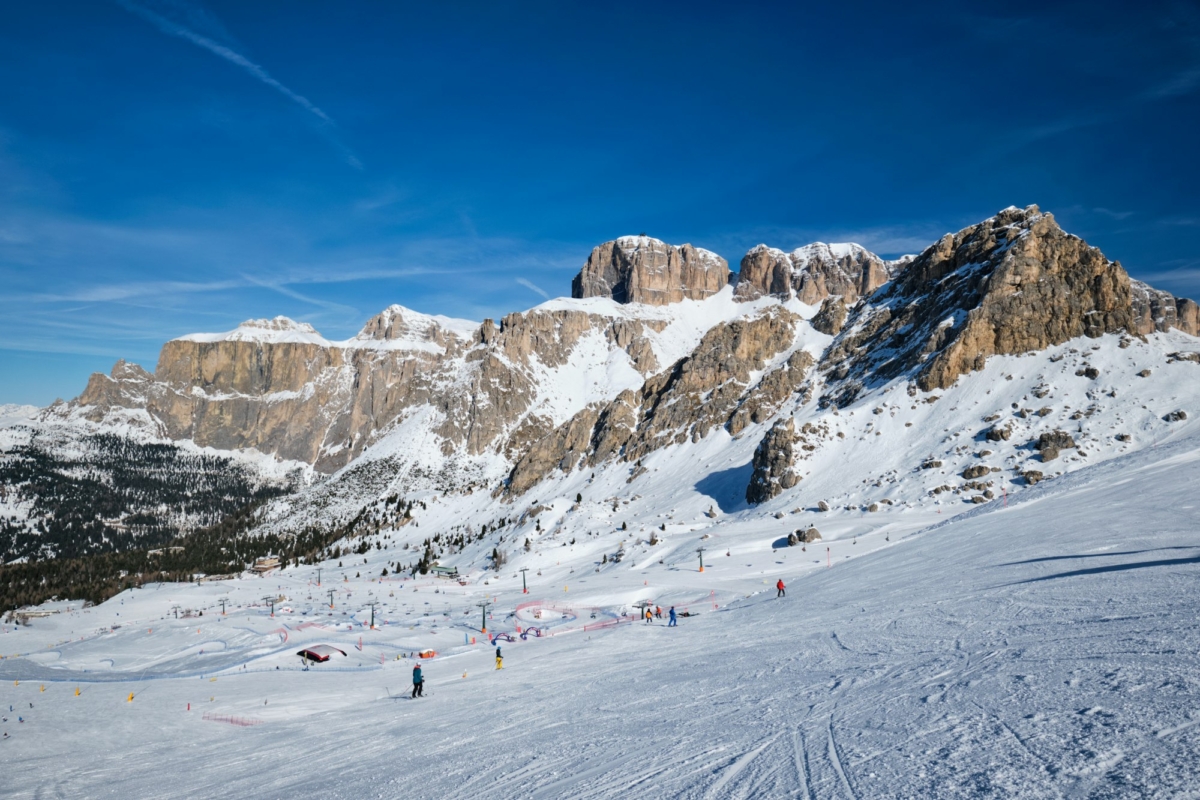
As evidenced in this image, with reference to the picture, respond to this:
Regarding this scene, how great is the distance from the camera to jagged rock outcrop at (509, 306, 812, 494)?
120 meters

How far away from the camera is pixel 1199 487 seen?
28.6m

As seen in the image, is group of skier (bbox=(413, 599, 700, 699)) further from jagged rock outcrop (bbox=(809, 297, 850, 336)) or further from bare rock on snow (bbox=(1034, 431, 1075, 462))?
jagged rock outcrop (bbox=(809, 297, 850, 336))

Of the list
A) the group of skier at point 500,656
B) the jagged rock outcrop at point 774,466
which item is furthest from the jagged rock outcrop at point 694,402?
the group of skier at point 500,656

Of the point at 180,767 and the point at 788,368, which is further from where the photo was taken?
the point at 788,368

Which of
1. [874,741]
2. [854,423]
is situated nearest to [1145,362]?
[854,423]

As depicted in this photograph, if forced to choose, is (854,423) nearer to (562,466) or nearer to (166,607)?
(562,466)

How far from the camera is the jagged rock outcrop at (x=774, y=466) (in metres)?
80.1

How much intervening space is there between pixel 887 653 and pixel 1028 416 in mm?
69467

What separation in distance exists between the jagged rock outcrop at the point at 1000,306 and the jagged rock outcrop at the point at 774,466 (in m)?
19.6

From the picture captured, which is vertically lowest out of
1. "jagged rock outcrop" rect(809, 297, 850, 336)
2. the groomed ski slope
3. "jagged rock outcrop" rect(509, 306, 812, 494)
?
the groomed ski slope

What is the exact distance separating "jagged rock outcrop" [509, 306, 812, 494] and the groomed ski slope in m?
83.8

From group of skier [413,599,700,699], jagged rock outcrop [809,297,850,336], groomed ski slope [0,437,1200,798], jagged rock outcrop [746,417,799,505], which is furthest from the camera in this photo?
jagged rock outcrop [809,297,850,336]

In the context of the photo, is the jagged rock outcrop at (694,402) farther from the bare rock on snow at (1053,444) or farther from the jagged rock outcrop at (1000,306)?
the bare rock on snow at (1053,444)

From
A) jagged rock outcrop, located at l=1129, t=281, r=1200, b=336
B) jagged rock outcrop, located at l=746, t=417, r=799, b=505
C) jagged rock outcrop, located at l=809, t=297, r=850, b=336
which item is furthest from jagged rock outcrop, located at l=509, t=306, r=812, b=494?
jagged rock outcrop, located at l=1129, t=281, r=1200, b=336
